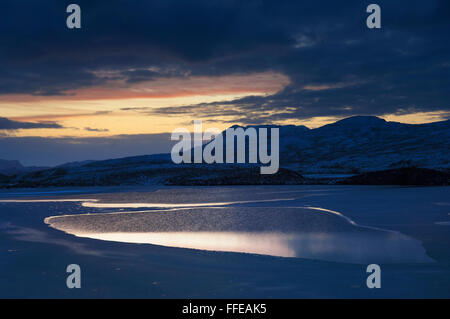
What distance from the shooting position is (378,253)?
48.5 ft

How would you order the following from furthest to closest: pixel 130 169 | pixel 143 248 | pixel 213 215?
1. pixel 130 169
2. pixel 213 215
3. pixel 143 248

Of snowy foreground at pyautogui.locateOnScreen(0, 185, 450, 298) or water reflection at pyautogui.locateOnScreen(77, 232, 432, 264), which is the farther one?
water reflection at pyautogui.locateOnScreen(77, 232, 432, 264)

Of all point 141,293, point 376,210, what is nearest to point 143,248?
point 141,293

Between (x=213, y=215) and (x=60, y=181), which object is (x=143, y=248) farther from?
(x=60, y=181)

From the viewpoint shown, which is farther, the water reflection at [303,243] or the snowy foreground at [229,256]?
the water reflection at [303,243]

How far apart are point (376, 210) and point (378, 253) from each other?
15.9 meters

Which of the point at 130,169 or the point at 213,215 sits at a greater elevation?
the point at 130,169

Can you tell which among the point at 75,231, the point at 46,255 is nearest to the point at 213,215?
the point at 75,231

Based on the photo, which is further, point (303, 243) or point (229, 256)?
point (303, 243)

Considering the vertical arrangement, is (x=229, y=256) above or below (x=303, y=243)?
below

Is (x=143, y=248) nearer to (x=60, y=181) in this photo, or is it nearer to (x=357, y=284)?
(x=357, y=284)

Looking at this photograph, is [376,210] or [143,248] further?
[376,210]
